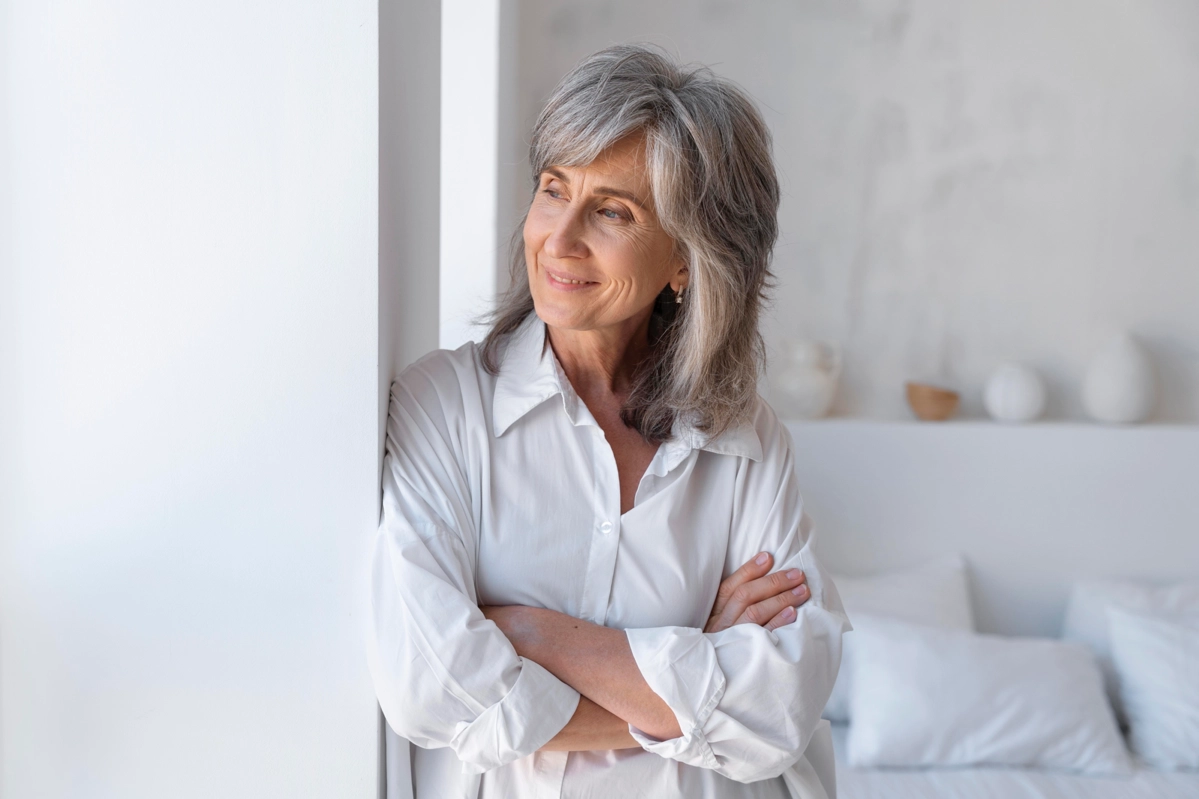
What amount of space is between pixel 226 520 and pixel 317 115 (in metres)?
0.52

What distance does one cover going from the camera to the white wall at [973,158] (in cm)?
350

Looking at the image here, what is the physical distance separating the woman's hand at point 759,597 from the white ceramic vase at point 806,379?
2062 millimetres

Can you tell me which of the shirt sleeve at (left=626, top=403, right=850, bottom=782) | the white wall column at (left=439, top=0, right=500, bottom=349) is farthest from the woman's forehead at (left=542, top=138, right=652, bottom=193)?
the white wall column at (left=439, top=0, right=500, bottom=349)

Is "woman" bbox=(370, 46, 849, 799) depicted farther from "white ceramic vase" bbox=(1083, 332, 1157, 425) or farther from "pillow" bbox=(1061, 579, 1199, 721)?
"white ceramic vase" bbox=(1083, 332, 1157, 425)

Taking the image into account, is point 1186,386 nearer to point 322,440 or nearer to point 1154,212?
point 1154,212

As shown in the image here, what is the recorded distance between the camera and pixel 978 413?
367 cm

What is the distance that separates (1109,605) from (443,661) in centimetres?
274

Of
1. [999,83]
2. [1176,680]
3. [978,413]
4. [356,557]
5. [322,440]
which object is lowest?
[1176,680]

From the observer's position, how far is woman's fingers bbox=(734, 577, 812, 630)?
Result: 4.58 ft

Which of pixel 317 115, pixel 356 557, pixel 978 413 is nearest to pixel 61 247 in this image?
pixel 317 115

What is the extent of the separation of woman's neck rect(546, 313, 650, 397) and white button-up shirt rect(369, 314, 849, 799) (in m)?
0.05

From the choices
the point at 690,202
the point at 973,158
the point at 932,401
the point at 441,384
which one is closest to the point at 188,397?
the point at 441,384

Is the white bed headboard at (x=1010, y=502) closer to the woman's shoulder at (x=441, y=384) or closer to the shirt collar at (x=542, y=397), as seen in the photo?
the shirt collar at (x=542, y=397)

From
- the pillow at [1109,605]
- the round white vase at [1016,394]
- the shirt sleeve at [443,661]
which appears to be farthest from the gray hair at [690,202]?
the pillow at [1109,605]
